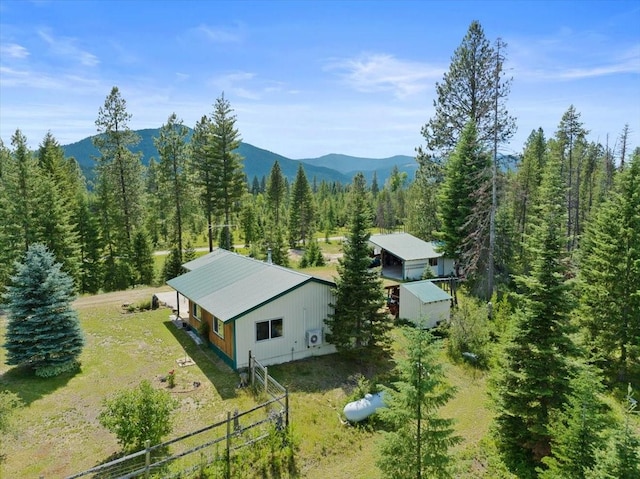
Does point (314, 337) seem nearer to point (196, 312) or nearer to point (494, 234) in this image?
point (196, 312)

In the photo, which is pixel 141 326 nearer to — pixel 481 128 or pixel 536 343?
pixel 536 343

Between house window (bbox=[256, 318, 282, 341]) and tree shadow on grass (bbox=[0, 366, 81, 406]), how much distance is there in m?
7.18

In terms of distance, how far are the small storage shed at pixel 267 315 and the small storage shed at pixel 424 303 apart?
5102 mm

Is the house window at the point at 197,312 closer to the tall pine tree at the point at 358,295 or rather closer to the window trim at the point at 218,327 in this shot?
the window trim at the point at 218,327

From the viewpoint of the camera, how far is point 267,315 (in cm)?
1605

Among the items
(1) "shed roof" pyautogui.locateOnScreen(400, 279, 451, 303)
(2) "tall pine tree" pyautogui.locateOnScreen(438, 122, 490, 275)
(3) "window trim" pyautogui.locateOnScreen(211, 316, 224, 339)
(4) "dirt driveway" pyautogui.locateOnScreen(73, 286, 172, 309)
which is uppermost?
(2) "tall pine tree" pyautogui.locateOnScreen(438, 122, 490, 275)

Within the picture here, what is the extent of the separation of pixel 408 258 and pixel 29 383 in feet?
80.6

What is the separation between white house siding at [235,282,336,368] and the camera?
51.7 ft

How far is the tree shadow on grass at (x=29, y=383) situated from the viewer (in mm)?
13625

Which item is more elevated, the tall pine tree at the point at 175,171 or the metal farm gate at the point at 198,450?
the tall pine tree at the point at 175,171

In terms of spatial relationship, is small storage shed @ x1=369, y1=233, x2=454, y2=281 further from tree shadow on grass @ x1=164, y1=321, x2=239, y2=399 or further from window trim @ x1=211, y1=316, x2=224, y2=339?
tree shadow on grass @ x1=164, y1=321, x2=239, y2=399

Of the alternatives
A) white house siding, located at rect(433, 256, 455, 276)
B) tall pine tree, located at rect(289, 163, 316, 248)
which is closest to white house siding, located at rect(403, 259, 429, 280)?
white house siding, located at rect(433, 256, 455, 276)

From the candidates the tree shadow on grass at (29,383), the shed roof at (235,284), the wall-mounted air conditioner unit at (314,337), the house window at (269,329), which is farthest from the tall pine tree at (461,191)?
the tree shadow on grass at (29,383)

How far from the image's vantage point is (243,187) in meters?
34.9
